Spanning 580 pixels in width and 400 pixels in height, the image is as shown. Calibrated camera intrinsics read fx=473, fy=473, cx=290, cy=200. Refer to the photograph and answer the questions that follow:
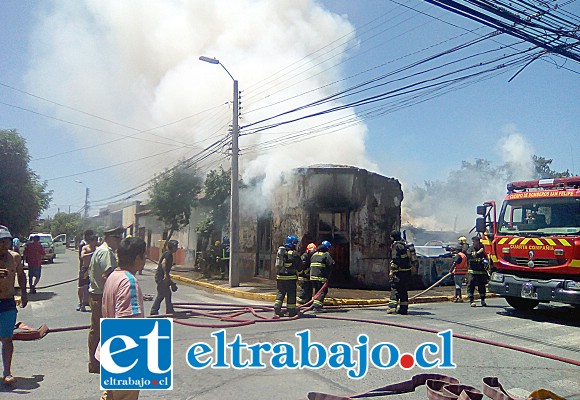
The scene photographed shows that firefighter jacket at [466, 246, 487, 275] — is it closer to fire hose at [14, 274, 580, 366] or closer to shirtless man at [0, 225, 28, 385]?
fire hose at [14, 274, 580, 366]

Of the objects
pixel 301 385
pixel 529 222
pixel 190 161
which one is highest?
pixel 190 161

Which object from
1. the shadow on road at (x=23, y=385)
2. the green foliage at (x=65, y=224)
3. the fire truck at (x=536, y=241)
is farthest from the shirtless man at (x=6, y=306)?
the green foliage at (x=65, y=224)

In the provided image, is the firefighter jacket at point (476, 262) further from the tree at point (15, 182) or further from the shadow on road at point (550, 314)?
the tree at point (15, 182)

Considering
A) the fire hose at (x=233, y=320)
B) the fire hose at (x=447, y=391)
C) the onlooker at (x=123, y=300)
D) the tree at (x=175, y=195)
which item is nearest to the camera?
the onlooker at (x=123, y=300)

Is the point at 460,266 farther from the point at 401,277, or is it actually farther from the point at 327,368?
the point at 327,368

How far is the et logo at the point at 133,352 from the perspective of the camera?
10.9 ft

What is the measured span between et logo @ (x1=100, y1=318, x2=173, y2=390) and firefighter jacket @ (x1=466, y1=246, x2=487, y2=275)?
9335mm

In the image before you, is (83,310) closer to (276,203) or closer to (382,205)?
(276,203)

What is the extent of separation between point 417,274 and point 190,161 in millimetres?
13394

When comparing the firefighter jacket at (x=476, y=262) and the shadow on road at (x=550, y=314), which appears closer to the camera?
the shadow on road at (x=550, y=314)

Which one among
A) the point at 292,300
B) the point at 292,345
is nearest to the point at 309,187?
the point at 292,300

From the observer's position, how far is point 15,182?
19.0 m

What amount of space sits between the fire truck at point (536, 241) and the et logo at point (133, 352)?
7.67 metres

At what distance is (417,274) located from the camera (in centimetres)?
1541
